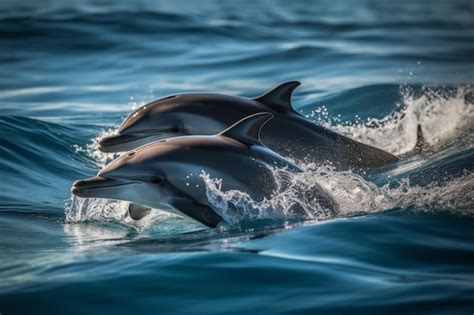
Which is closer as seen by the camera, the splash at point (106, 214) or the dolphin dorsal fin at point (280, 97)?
the splash at point (106, 214)

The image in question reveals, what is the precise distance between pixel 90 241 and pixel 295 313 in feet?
7.89

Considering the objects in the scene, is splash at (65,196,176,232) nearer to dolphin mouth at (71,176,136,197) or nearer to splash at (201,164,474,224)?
dolphin mouth at (71,176,136,197)

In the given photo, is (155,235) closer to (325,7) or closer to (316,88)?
(316,88)

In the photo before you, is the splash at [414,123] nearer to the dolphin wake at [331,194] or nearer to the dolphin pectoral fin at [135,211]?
the dolphin wake at [331,194]

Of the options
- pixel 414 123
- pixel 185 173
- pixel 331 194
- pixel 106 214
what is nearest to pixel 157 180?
pixel 185 173

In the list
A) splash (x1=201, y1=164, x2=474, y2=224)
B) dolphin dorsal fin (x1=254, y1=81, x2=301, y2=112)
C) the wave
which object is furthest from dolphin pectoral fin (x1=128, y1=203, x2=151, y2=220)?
dolphin dorsal fin (x1=254, y1=81, x2=301, y2=112)

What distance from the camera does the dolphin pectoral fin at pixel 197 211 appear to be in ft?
26.6

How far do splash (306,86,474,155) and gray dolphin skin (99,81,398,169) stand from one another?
2.24m

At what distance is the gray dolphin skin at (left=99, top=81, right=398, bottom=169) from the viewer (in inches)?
413

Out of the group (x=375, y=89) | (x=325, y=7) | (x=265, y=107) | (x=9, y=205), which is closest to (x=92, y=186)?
(x=9, y=205)

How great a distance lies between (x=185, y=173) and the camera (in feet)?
27.8

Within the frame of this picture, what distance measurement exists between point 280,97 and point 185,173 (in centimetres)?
246

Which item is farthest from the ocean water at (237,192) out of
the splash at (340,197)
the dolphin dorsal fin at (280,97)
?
the dolphin dorsal fin at (280,97)

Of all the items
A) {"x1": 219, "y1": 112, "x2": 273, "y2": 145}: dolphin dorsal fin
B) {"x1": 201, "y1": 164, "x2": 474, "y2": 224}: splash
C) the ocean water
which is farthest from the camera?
{"x1": 219, "y1": 112, "x2": 273, "y2": 145}: dolphin dorsal fin
